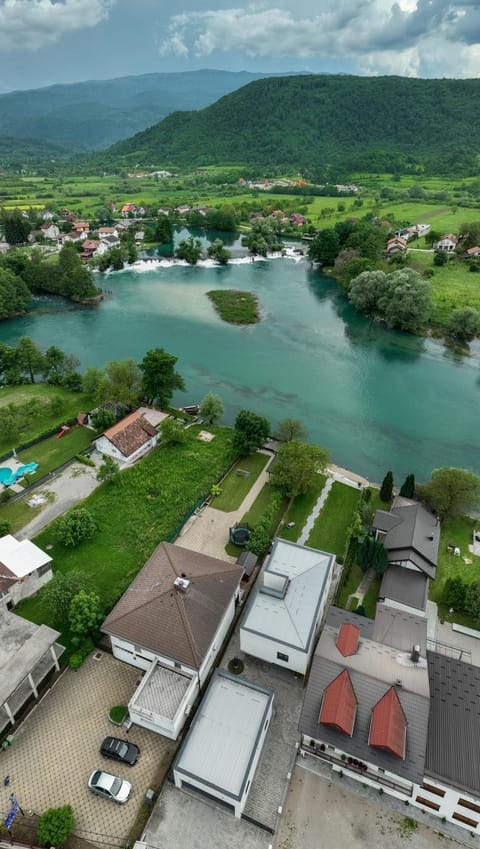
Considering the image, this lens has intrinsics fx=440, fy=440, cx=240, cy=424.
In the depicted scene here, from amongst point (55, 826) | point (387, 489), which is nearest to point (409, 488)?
point (387, 489)

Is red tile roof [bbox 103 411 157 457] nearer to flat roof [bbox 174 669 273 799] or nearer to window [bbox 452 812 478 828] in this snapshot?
flat roof [bbox 174 669 273 799]

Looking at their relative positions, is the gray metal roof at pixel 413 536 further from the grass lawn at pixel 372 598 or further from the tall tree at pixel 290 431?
the tall tree at pixel 290 431

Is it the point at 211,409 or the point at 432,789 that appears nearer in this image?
the point at 432,789

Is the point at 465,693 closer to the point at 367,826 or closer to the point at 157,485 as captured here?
the point at 367,826

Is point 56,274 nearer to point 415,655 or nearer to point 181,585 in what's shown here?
point 181,585

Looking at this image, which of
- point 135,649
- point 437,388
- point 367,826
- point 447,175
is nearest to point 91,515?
point 135,649

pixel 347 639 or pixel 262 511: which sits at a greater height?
pixel 347 639

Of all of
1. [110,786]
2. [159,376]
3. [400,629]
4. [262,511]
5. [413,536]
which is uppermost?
[159,376]

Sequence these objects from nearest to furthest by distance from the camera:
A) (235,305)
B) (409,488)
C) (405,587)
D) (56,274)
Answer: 1. (405,587)
2. (409,488)
3. (235,305)
4. (56,274)

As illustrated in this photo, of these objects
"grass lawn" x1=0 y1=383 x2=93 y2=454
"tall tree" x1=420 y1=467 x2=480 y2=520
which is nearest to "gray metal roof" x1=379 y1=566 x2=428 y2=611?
"tall tree" x1=420 y1=467 x2=480 y2=520
